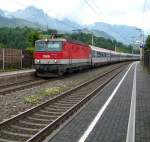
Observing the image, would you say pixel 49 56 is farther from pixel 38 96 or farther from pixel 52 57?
pixel 38 96

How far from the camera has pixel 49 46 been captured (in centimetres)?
3331

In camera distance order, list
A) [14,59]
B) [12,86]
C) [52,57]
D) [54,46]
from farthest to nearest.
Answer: [14,59] → [54,46] → [52,57] → [12,86]

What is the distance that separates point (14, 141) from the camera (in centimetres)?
967

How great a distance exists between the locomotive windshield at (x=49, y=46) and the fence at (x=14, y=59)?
6.83 m

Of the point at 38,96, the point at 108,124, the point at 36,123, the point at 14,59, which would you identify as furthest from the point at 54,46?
the point at 108,124

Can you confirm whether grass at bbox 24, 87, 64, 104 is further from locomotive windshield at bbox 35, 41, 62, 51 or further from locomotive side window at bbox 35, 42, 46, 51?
locomotive side window at bbox 35, 42, 46, 51

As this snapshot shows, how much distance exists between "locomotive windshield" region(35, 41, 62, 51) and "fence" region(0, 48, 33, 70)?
683 centimetres

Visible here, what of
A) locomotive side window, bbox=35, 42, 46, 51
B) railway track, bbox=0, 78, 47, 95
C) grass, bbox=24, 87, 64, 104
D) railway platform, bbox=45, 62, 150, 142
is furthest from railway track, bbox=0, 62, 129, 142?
locomotive side window, bbox=35, 42, 46, 51

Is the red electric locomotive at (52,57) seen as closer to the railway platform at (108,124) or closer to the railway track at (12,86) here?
the railway track at (12,86)

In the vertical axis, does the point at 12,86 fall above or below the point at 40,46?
below

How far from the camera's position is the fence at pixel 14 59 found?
40.0 metres

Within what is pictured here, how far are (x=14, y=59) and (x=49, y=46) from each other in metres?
10.4

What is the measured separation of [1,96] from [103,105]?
199 inches

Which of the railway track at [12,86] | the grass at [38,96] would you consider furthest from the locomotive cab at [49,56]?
the grass at [38,96]
